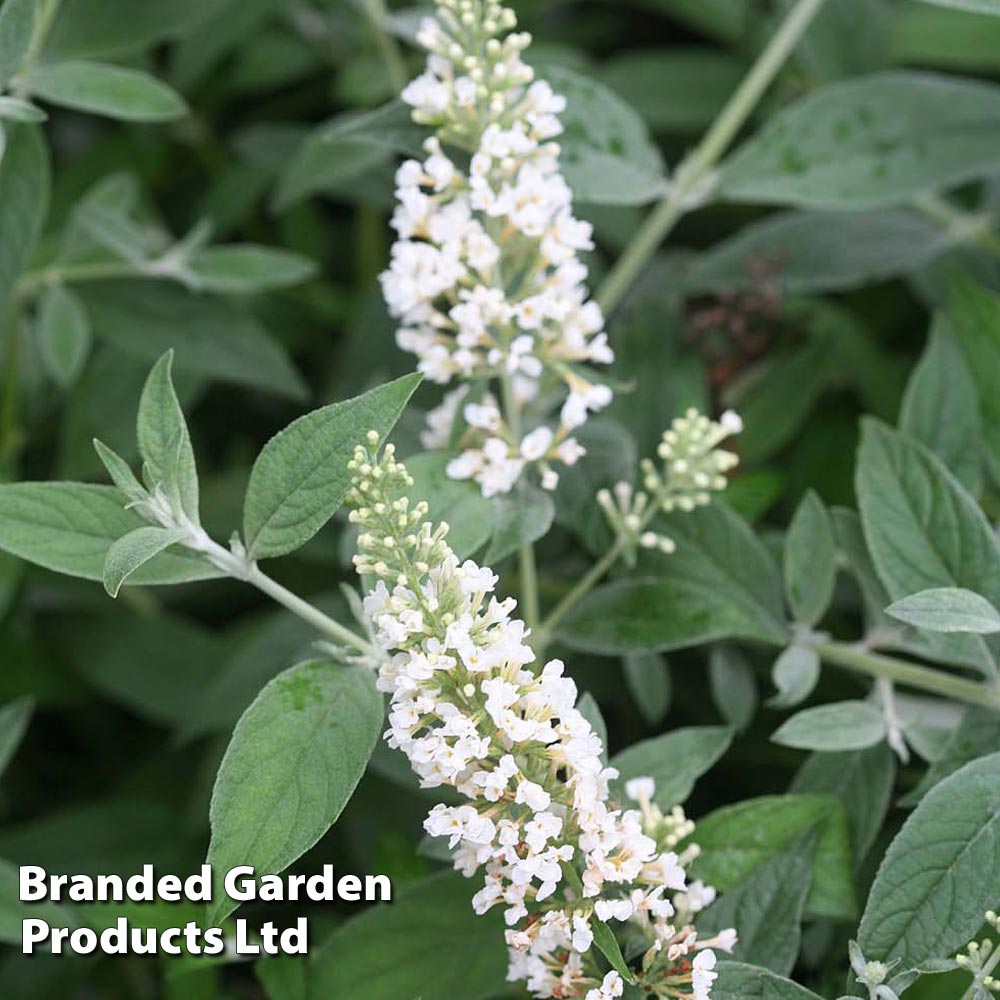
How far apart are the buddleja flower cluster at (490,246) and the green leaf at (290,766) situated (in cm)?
22

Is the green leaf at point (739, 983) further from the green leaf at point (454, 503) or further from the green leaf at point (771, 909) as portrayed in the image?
the green leaf at point (454, 503)

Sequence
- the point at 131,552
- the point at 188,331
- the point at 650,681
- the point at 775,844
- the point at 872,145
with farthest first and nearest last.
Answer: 1. the point at 188,331
2. the point at 872,145
3. the point at 650,681
4. the point at 775,844
5. the point at 131,552

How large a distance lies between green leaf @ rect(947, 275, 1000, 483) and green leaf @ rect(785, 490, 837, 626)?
0.23m

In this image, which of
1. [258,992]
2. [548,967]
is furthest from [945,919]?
[258,992]

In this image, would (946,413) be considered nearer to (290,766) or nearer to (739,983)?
(739,983)

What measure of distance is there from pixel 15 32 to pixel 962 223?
1042mm

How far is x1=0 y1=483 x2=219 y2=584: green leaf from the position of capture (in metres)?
0.93

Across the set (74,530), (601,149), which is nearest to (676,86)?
(601,149)

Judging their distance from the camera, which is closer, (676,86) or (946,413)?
(946,413)

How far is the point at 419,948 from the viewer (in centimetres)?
108

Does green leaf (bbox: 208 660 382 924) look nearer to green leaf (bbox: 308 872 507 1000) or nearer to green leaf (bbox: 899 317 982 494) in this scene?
green leaf (bbox: 308 872 507 1000)

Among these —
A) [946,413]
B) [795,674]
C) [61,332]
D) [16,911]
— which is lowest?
[16,911]

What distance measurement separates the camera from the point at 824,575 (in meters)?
1.14

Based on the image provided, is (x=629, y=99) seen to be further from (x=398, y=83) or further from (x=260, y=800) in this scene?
(x=260, y=800)
